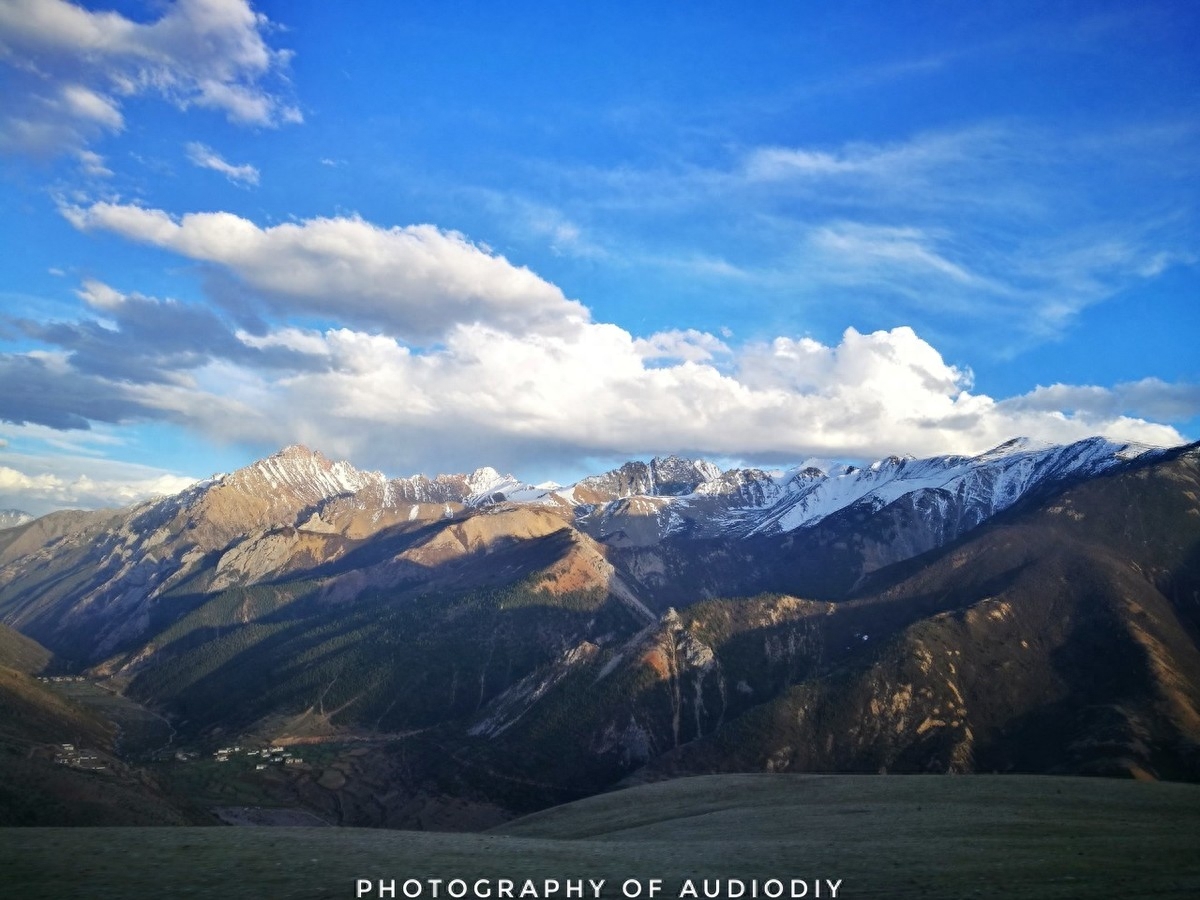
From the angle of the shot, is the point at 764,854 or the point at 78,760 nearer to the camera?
the point at 764,854

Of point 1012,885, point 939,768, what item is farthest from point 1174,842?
point 939,768

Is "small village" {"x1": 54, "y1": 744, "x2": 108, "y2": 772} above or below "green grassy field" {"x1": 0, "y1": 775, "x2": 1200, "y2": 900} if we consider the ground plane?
below

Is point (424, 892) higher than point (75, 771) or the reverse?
higher

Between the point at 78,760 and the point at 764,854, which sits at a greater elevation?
the point at 764,854

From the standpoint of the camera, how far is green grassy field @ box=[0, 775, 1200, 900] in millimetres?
40969

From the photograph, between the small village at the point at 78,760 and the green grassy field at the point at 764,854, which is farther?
the small village at the point at 78,760

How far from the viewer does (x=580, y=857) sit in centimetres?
5372

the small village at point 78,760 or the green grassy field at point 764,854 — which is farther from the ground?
the green grassy field at point 764,854

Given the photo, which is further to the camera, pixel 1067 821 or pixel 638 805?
pixel 638 805

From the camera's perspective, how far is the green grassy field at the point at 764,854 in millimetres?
40969

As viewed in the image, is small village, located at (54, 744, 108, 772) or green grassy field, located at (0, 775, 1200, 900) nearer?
green grassy field, located at (0, 775, 1200, 900)

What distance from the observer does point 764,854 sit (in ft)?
173

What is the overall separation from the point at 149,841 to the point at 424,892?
28313 mm

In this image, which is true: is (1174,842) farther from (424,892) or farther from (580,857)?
Answer: (424,892)
